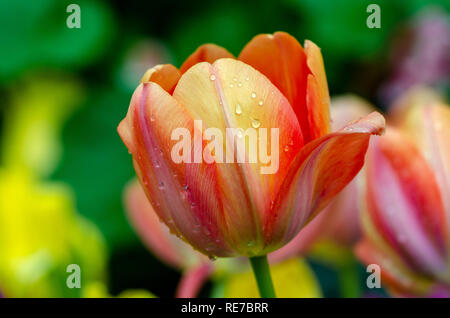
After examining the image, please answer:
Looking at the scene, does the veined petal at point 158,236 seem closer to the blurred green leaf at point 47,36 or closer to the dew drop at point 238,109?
the dew drop at point 238,109

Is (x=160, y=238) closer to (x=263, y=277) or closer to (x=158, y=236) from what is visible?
(x=158, y=236)

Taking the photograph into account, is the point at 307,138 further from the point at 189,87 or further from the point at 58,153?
the point at 58,153

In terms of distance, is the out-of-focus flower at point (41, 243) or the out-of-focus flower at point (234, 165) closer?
the out-of-focus flower at point (234, 165)

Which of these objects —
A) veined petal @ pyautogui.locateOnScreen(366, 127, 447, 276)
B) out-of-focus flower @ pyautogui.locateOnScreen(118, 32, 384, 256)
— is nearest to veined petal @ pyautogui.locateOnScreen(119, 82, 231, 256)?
out-of-focus flower @ pyautogui.locateOnScreen(118, 32, 384, 256)

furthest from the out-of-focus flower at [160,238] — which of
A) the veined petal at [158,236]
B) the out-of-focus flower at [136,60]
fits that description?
the out-of-focus flower at [136,60]
